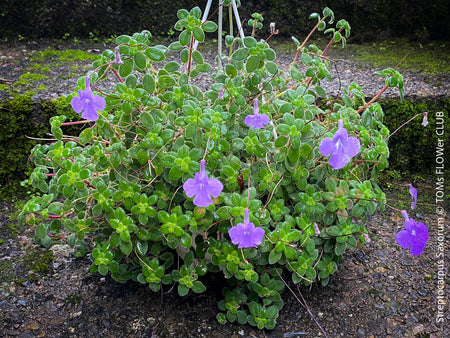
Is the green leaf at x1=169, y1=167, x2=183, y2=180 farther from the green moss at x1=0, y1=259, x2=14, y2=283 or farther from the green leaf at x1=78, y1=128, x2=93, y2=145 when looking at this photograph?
the green moss at x1=0, y1=259, x2=14, y2=283

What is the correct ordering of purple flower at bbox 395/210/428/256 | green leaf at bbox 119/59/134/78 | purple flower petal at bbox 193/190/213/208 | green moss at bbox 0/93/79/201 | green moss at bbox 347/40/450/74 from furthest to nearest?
green moss at bbox 347/40/450/74 < green moss at bbox 0/93/79/201 < purple flower at bbox 395/210/428/256 < green leaf at bbox 119/59/134/78 < purple flower petal at bbox 193/190/213/208

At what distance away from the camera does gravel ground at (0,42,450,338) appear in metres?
1.28

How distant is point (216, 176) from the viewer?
1.23m

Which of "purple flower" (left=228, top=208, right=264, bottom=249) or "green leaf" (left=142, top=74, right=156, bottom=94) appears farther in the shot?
"green leaf" (left=142, top=74, right=156, bottom=94)

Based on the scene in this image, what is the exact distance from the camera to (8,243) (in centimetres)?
164

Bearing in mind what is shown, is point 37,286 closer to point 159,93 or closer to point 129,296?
point 129,296

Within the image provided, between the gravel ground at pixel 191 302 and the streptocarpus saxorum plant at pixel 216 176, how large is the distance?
0.30 ft

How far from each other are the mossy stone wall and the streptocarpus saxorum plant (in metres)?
1.92

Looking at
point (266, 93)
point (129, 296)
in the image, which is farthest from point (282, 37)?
point (129, 296)

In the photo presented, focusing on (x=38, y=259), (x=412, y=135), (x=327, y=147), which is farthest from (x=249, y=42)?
(x=412, y=135)

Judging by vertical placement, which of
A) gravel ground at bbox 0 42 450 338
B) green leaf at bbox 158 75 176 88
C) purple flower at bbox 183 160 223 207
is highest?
green leaf at bbox 158 75 176 88

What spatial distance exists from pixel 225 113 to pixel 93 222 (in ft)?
1.88

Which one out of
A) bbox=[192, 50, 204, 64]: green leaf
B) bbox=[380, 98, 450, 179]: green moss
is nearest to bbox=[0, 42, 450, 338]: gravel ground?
bbox=[380, 98, 450, 179]: green moss

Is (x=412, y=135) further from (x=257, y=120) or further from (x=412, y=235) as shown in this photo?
(x=257, y=120)
